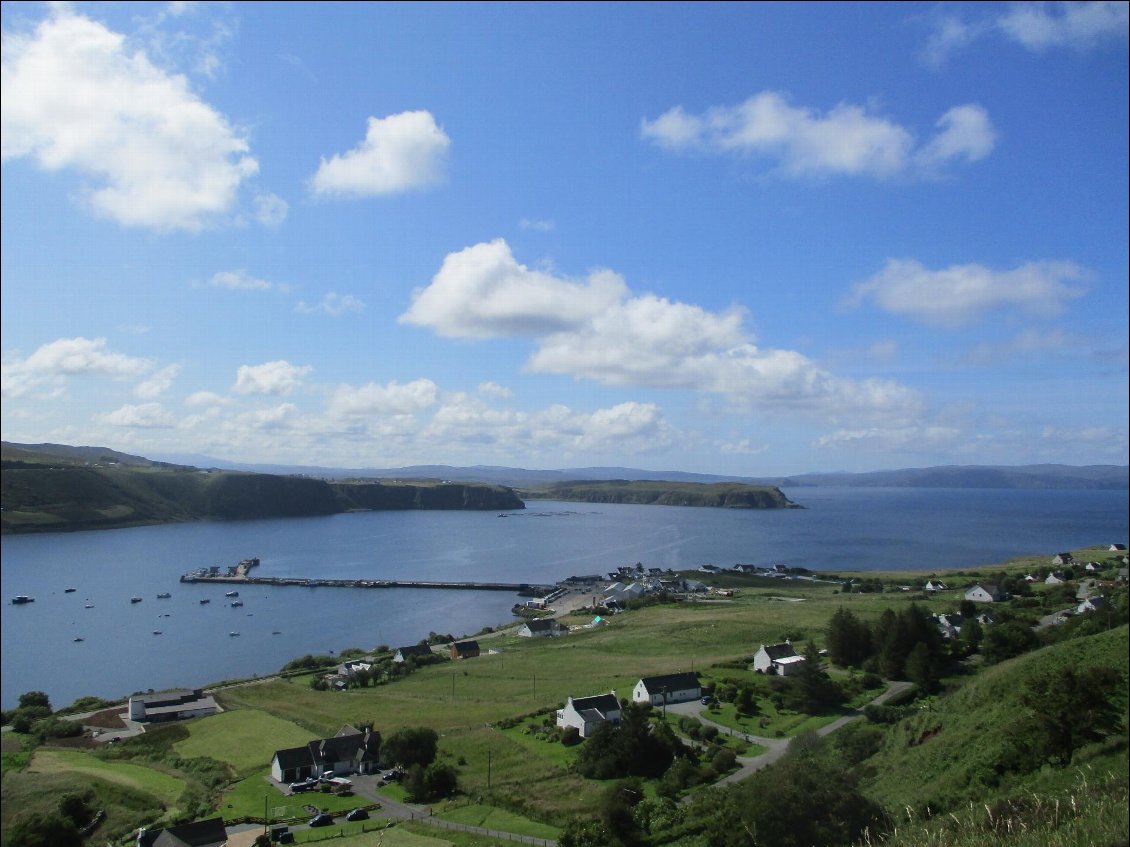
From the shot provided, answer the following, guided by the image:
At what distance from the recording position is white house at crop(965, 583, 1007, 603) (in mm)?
41000

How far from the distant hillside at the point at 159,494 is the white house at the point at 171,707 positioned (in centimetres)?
5693

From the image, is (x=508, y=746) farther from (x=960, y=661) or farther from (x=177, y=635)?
(x=177, y=635)

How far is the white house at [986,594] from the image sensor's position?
4100 centimetres

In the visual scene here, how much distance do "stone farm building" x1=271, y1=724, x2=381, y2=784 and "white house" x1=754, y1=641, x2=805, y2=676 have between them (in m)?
17.0

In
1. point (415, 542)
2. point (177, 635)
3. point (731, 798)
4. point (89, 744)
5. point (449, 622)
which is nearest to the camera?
point (731, 798)

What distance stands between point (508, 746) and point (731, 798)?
7.62m

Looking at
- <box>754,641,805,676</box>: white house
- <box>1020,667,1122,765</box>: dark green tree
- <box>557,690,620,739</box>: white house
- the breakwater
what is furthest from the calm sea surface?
<box>1020,667,1122,765</box>: dark green tree

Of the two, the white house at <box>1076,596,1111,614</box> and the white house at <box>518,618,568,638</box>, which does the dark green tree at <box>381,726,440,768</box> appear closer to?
the white house at <box>518,618,568,638</box>

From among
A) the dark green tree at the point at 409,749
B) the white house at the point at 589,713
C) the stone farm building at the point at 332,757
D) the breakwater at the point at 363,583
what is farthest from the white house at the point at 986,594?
the stone farm building at the point at 332,757

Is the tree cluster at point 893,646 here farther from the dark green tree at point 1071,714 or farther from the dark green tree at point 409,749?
the dark green tree at point 409,749

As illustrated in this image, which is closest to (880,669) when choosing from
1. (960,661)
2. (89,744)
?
(960,661)

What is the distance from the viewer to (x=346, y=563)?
8075cm

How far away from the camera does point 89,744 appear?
17828 mm

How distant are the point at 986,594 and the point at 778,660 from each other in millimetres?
20097
